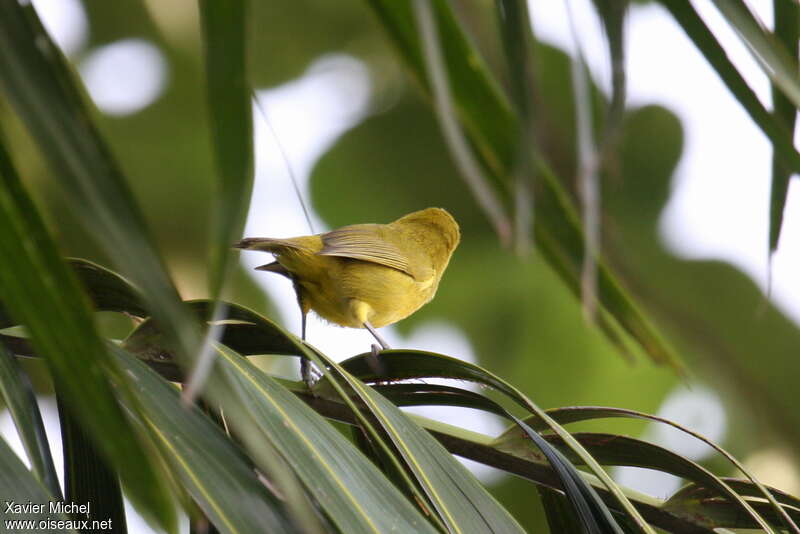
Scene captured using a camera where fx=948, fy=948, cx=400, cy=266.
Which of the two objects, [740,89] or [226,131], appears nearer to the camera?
[226,131]

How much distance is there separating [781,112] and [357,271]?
11.4 ft

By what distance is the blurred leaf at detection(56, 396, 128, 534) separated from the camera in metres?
1.56

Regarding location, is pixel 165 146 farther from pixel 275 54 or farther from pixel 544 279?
pixel 544 279

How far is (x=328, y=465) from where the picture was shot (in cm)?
133

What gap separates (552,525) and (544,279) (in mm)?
6591

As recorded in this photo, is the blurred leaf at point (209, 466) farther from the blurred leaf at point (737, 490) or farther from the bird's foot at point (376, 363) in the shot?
the blurred leaf at point (737, 490)

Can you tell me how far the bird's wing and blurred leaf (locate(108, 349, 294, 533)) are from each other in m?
2.73

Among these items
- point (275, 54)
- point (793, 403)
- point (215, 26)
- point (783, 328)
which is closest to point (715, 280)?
point (783, 328)

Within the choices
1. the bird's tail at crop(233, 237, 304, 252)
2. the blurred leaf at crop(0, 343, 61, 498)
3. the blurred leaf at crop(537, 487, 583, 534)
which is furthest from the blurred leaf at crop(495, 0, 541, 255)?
the bird's tail at crop(233, 237, 304, 252)

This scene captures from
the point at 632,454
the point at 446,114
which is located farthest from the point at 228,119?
the point at 632,454

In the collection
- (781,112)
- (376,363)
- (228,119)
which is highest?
(376,363)

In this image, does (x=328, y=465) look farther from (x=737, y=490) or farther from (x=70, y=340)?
(x=737, y=490)

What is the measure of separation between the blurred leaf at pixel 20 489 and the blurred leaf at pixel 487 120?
0.64 m

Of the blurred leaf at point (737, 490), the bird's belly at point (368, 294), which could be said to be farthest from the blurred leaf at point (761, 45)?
→ the bird's belly at point (368, 294)
